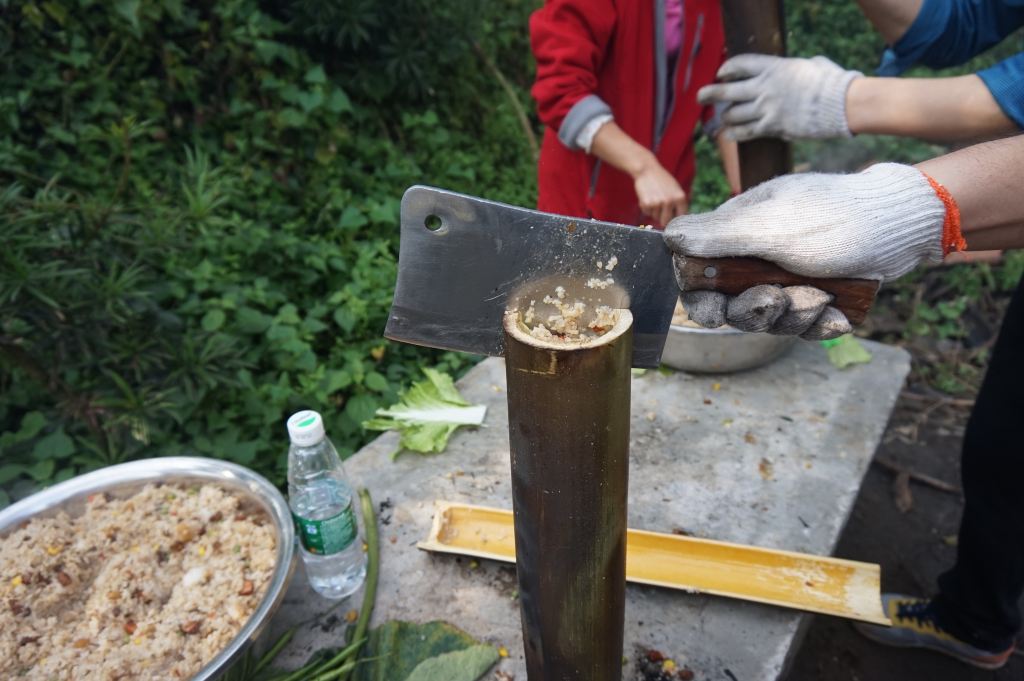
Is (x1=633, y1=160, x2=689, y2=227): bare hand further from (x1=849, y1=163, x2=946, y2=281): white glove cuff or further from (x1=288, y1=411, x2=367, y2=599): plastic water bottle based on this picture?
(x1=288, y1=411, x2=367, y2=599): plastic water bottle

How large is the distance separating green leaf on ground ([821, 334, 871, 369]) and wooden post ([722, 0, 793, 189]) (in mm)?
934

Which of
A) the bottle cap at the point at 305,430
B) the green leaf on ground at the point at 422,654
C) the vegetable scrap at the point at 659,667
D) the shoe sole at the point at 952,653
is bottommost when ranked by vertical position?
the shoe sole at the point at 952,653

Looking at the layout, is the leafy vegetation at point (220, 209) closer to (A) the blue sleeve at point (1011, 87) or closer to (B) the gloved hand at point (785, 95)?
(B) the gloved hand at point (785, 95)

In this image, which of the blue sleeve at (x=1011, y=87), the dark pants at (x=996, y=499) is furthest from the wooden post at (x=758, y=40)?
the dark pants at (x=996, y=499)

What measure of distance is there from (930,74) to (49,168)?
8250 mm

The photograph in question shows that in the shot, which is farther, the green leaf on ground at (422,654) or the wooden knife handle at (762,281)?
the green leaf on ground at (422,654)

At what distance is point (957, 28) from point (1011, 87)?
2.41 ft

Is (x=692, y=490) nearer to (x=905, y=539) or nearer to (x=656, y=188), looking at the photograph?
(x=656, y=188)

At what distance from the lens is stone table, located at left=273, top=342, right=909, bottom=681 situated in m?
1.72

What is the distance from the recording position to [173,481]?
1.93 m

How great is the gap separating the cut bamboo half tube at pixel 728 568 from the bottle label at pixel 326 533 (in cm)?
26

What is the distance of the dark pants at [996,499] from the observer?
6.58ft

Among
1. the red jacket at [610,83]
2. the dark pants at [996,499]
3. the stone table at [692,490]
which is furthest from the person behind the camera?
the red jacket at [610,83]

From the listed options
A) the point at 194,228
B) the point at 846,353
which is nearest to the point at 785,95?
the point at 846,353
